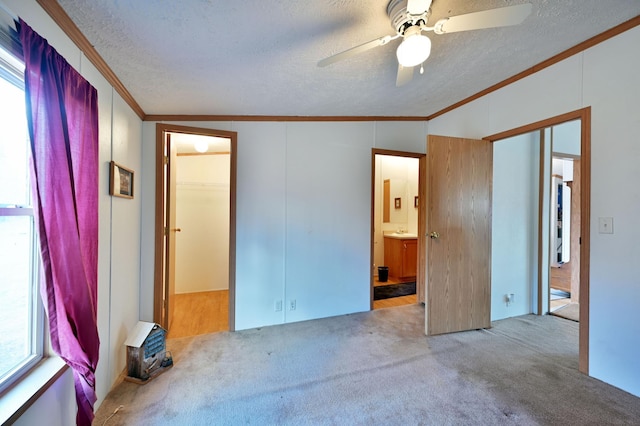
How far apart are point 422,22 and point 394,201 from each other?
4339 millimetres

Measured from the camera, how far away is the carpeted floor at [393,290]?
4064mm

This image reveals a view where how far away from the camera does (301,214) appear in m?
3.08

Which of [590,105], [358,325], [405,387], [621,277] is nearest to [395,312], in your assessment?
[358,325]

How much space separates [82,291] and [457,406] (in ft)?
7.18

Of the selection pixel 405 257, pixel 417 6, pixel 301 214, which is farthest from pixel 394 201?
pixel 417 6

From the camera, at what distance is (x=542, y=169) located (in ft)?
10.6

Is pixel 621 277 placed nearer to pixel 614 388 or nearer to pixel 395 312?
pixel 614 388

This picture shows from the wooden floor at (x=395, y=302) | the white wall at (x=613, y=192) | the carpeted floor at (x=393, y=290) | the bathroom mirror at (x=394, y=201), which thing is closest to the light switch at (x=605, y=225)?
the white wall at (x=613, y=192)

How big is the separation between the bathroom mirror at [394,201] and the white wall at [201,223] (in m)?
3.10

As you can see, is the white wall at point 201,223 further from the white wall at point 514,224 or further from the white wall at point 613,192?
the white wall at point 613,192

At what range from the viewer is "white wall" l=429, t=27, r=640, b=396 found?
69.6 inches

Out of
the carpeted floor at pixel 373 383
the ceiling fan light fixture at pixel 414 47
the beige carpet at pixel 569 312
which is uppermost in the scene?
the ceiling fan light fixture at pixel 414 47

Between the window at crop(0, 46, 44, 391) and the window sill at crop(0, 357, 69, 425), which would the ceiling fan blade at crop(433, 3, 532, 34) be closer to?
the window at crop(0, 46, 44, 391)

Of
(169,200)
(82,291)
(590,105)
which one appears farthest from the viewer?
(169,200)
